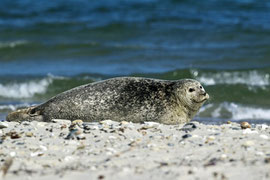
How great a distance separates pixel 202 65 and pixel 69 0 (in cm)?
1266

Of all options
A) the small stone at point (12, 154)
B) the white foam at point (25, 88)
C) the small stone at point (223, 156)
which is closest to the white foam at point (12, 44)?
the white foam at point (25, 88)

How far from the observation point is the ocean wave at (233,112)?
9.73 m

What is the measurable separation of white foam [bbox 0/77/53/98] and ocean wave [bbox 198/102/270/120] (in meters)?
3.93

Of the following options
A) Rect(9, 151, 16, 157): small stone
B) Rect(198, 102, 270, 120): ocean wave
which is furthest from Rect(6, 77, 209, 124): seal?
Rect(198, 102, 270, 120): ocean wave

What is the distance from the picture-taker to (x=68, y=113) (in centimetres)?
730

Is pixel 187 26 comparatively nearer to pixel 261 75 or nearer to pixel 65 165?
pixel 261 75

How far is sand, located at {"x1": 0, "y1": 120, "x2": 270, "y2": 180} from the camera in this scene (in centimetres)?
432

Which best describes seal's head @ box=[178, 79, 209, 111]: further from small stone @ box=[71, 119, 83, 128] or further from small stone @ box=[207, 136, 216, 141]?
small stone @ box=[207, 136, 216, 141]

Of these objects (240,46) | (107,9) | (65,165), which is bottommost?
(65,165)

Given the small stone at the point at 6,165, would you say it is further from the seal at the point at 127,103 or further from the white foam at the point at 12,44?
the white foam at the point at 12,44

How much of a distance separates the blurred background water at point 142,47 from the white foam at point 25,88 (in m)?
0.02

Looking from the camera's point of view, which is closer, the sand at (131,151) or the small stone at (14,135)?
the sand at (131,151)

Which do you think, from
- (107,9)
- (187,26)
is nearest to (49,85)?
(187,26)

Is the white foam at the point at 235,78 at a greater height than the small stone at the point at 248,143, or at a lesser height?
greater
